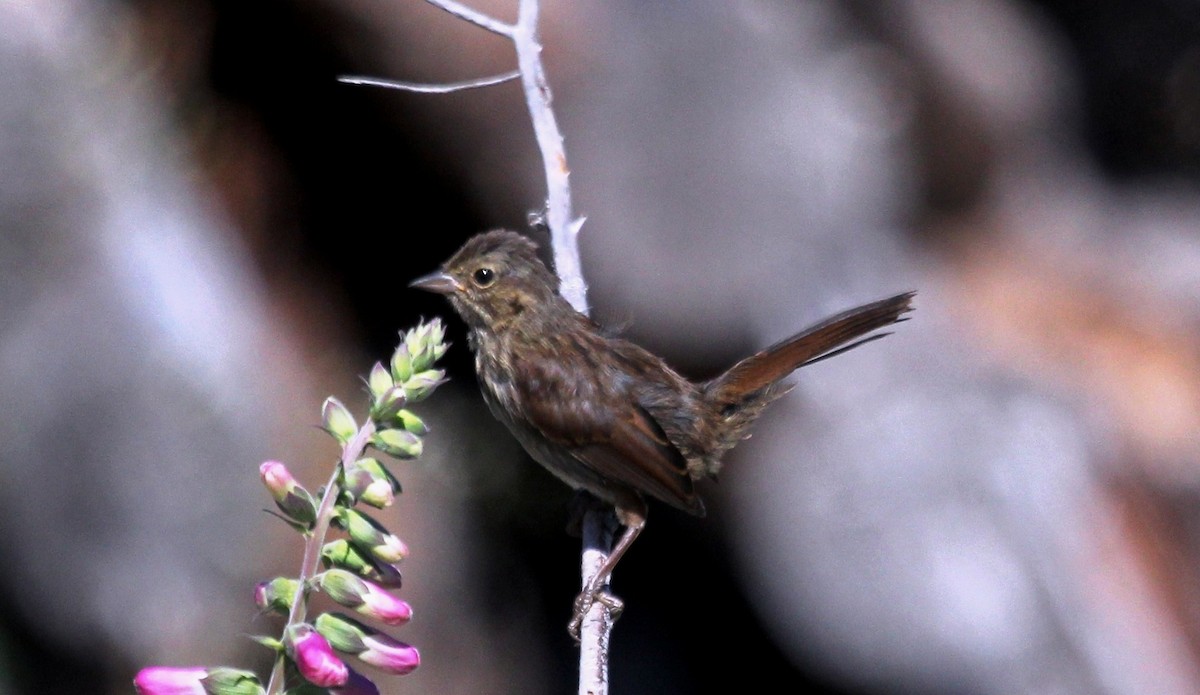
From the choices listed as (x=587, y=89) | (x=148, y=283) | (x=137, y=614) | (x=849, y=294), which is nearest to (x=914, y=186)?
(x=849, y=294)

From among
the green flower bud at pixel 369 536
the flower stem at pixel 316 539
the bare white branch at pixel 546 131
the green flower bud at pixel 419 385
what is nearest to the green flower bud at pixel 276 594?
the flower stem at pixel 316 539

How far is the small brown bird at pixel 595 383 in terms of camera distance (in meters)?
4.38

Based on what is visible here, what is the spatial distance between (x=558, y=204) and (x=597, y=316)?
1.36m

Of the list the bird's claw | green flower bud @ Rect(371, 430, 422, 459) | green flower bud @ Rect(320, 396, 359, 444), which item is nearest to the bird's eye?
the bird's claw

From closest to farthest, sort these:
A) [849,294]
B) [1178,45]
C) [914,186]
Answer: [849,294], [914,186], [1178,45]

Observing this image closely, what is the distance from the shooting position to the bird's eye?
Result: 448 cm

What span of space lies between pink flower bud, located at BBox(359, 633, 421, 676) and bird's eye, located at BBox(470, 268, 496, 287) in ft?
7.92

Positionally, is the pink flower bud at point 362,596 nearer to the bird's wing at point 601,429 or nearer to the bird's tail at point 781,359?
the bird's wing at point 601,429

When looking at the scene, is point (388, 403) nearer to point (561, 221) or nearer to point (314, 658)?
point (314, 658)

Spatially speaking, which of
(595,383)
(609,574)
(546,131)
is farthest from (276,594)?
(595,383)

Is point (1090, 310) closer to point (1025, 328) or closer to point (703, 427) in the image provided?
point (1025, 328)

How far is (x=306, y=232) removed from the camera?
618 centimetres

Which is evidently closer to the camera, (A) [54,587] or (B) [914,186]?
(A) [54,587]

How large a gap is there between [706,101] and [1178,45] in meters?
2.83
